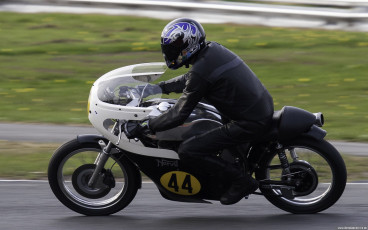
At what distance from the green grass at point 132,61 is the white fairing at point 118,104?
14.3 feet

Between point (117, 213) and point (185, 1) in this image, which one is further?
point (185, 1)

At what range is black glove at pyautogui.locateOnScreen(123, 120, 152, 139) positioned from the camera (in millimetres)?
5851

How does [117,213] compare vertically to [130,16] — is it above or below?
above

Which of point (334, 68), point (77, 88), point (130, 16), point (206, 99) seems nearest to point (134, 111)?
point (206, 99)

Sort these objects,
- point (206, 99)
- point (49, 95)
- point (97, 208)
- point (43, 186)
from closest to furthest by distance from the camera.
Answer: point (206, 99)
point (97, 208)
point (43, 186)
point (49, 95)

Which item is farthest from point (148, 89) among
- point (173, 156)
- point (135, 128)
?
point (173, 156)

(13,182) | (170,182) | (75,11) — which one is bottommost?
(75,11)

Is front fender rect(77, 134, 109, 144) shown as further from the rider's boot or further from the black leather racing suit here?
the rider's boot

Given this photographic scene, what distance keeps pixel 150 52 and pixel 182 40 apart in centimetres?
1091

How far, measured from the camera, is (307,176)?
242 inches

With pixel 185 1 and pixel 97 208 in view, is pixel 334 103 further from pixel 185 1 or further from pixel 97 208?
pixel 185 1

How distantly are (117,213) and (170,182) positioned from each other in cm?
66

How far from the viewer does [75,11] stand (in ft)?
67.0

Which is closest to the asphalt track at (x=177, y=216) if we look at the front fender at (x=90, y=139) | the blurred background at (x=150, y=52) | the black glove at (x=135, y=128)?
the front fender at (x=90, y=139)
